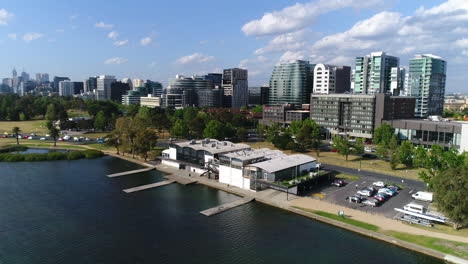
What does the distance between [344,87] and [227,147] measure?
105 metres

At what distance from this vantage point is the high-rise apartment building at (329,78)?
452 ft

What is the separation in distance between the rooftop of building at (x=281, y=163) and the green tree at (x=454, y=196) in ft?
64.4

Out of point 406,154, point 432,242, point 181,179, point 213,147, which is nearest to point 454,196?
point 432,242

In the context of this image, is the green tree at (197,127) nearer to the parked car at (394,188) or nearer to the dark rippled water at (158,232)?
the dark rippled water at (158,232)

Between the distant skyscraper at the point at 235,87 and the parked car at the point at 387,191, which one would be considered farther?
the distant skyscraper at the point at 235,87

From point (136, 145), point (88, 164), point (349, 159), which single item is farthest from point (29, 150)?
point (349, 159)

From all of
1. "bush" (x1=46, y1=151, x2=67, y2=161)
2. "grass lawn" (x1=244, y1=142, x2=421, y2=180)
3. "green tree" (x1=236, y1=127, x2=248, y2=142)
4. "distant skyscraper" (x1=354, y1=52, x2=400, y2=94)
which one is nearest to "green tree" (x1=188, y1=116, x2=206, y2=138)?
"green tree" (x1=236, y1=127, x2=248, y2=142)

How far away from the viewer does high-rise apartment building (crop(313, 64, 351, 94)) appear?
13788cm

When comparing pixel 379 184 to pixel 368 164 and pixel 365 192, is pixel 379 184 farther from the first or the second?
pixel 368 164

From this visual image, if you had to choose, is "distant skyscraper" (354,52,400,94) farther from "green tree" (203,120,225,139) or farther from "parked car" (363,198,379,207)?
"parked car" (363,198,379,207)

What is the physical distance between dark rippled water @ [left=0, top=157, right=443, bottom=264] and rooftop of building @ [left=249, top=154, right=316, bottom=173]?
20.4 ft

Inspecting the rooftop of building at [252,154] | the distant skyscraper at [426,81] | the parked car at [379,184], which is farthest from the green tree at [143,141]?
the distant skyscraper at [426,81]

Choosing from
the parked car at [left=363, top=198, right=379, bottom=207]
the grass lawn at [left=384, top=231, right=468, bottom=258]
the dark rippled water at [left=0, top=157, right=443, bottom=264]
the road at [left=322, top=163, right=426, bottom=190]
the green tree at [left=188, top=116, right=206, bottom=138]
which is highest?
the green tree at [left=188, top=116, right=206, bottom=138]

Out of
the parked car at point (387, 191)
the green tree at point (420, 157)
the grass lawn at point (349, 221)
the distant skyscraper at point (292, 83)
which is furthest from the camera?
the distant skyscraper at point (292, 83)
